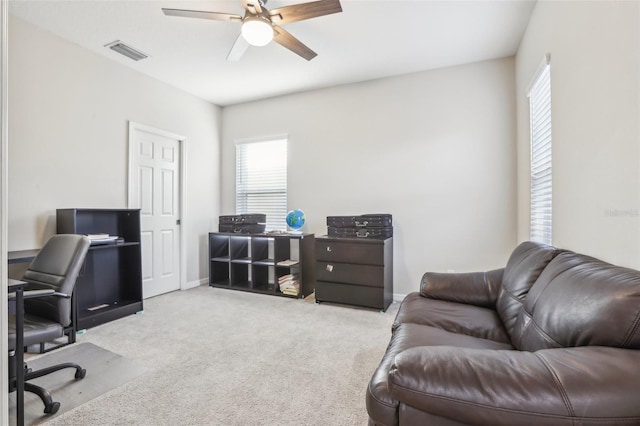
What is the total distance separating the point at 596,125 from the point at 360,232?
233 centimetres

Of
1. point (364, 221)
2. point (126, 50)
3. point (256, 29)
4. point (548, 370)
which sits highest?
point (126, 50)

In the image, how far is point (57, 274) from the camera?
196 cm

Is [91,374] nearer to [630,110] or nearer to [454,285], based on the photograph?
[454,285]

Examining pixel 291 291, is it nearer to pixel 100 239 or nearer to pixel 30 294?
pixel 100 239

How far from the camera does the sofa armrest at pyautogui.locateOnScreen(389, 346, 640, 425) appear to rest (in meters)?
0.77

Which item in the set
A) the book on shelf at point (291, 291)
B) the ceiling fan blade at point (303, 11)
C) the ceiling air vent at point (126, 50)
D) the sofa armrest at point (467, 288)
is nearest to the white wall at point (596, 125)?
the sofa armrest at point (467, 288)

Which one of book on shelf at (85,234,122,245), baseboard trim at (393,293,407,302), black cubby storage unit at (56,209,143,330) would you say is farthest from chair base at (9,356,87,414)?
baseboard trim at (393,293,407,302)

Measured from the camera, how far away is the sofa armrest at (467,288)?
2131mm

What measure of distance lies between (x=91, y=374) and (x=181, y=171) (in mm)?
2783

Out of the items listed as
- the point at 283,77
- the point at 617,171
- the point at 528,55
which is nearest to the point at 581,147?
the point at 617,171

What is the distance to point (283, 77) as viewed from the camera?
152 inches

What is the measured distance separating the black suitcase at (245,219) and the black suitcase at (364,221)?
45.1 inches

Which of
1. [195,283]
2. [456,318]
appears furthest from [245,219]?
[456,318]

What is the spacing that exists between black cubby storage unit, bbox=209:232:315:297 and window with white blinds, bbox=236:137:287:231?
391mm
